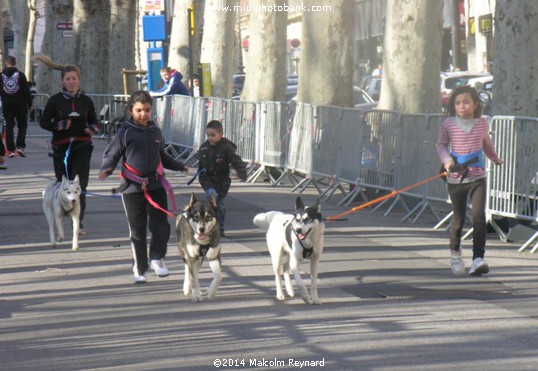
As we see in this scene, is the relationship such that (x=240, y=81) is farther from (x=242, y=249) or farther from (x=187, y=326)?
(x=187, y=326)

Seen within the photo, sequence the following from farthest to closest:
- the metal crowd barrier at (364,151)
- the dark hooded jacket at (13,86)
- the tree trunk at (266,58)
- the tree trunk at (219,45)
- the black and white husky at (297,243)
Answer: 1. the tree trunk at (219,45)
2. the tree trunk at (266,58)
3. the dark hooded jacket at (13,86)
4. the metal crowd barrier at (364,151)
5. the black and white husky at (297,243)

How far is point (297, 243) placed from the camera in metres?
10.0

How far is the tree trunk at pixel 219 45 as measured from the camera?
34.9 meters

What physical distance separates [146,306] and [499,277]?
11.5ft

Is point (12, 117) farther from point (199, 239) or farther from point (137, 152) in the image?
point (199, 239)

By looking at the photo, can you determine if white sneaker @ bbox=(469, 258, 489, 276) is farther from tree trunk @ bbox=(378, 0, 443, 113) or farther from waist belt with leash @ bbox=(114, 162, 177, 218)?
tree trunk @ bbox=(378, 0, 443, 113)

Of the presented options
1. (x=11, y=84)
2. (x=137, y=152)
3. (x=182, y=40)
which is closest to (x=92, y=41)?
(x=182, y=40)

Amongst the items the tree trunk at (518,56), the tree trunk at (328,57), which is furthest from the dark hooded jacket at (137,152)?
the tree trunk at (328,57)

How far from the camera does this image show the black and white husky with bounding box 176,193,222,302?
1022 centimetres

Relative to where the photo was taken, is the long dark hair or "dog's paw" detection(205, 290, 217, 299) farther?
the long dark hair

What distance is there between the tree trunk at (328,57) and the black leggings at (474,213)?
37.5 feet

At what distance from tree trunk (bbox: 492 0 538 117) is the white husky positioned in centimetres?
529

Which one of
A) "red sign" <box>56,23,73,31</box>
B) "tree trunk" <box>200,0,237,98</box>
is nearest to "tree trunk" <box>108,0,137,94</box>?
"red sign" <box>56,23,73,31</box>

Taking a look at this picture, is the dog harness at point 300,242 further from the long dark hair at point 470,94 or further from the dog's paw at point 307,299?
the long dark hair at point 470,94
